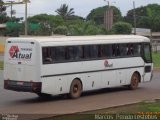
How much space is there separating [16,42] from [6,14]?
10984cm

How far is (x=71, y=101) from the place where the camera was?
2105 cm

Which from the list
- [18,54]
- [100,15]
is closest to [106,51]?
[18,54]

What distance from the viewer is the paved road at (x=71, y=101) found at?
18.1 m

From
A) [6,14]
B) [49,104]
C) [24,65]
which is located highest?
[6,14]

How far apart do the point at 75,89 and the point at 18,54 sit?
2.76 metres

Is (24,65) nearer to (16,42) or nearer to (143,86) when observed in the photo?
(16,42)

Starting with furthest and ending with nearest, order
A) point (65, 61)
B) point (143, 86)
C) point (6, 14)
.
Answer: point (6, 14) < point (143, 86) < point (65, 61)

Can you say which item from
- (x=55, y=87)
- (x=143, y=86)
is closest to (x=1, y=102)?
(x=55, y=87)

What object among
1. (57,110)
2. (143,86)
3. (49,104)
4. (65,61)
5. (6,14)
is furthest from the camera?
(6,14)

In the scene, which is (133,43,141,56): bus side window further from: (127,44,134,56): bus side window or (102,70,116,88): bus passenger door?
(102,70,116,88): bus passenger door

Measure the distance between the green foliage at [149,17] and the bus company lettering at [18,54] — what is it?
97714mm

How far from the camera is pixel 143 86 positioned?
91.7 ft

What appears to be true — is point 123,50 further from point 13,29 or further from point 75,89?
point 13,29

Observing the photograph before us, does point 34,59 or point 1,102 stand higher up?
point 34,59
